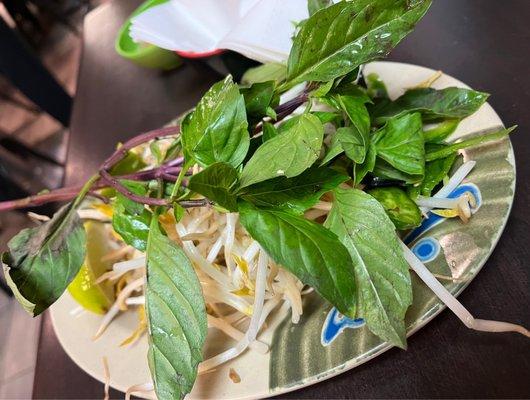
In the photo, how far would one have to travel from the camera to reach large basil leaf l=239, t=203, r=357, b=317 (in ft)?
1.77

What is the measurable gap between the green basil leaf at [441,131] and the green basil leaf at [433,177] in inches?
1.7

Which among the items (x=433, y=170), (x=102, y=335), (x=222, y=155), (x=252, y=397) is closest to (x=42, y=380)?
(x=102, y=335)

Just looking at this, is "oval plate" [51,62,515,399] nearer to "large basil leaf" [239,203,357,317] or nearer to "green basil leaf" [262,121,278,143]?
"large basil leaf" [239,203,357,317]

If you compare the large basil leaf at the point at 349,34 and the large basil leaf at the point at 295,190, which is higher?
the large basil leaf at the point at 349,34

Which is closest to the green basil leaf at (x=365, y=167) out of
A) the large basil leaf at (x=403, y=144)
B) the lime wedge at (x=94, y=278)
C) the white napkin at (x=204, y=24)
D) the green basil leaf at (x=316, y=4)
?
the large basil leaf at (x=403, y=144)

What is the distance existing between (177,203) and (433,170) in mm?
350

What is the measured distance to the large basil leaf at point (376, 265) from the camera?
0.55 metres

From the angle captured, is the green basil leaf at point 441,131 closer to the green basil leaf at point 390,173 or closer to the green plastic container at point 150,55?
the green basil leaf at point 390,173

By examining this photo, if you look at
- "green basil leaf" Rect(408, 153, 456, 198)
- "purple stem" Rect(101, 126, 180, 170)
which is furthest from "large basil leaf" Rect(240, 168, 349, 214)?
"purple stem" Rect(101, 126, 180, 170)

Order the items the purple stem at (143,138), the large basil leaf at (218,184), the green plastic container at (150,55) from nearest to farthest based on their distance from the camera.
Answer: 1. the large basil leaf at (218,184)
2. the purple stem at (143,138)
3. the green plastic container at (150,55)

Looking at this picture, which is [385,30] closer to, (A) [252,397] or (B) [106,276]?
(A) [252,397]

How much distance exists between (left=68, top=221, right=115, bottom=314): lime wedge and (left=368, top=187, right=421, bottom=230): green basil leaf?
0.49 meters

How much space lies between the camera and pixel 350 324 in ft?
2.11

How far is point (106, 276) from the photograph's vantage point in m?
0.89
